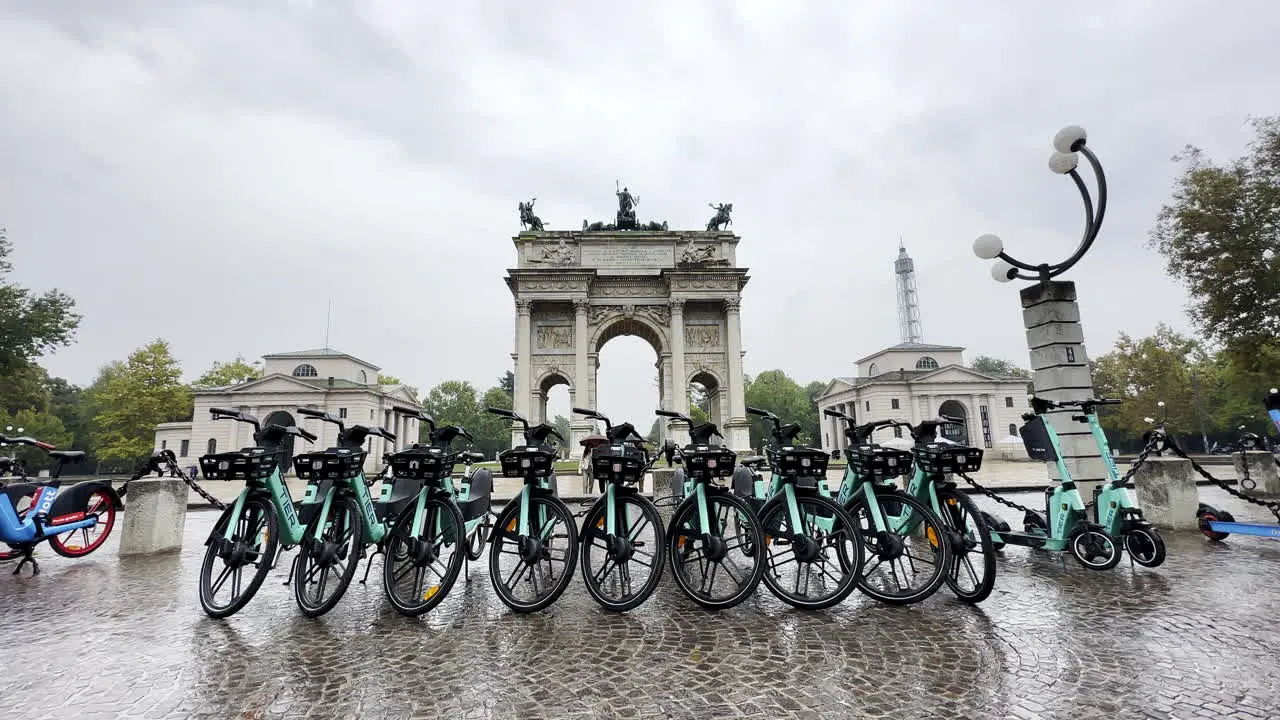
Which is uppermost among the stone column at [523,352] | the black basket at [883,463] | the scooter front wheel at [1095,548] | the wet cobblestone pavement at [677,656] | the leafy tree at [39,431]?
the stone column at [523,352]

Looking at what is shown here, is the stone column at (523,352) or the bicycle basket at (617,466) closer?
the bicycle basket at (617,466)

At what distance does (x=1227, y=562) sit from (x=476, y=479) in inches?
307

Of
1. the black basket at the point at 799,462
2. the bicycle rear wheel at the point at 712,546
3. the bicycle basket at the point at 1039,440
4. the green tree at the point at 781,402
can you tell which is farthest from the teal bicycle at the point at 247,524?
the green tree at the point at 781,402

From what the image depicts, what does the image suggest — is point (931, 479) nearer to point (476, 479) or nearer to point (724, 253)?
point (476, 479)

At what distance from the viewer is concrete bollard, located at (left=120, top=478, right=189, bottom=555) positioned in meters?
7.48

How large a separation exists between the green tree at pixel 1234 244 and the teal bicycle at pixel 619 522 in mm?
22560

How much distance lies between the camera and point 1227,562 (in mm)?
5539

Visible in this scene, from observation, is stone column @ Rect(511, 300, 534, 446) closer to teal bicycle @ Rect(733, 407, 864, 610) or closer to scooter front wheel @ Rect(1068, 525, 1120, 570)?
teal bicycle @ Rect(733, 407, 864, 610)

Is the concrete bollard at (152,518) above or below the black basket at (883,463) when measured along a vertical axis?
below

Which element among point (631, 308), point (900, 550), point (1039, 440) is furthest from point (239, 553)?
point (631, 308)

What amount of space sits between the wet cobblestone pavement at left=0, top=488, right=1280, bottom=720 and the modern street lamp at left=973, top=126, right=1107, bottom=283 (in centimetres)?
435

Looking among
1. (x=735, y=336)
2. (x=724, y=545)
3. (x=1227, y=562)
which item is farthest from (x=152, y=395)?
(x=1227, y=562)

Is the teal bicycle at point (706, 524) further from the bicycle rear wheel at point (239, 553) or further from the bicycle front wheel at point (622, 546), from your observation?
the bicycle rear wheel at point (239, 553)

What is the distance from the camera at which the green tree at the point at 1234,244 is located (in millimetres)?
16922
